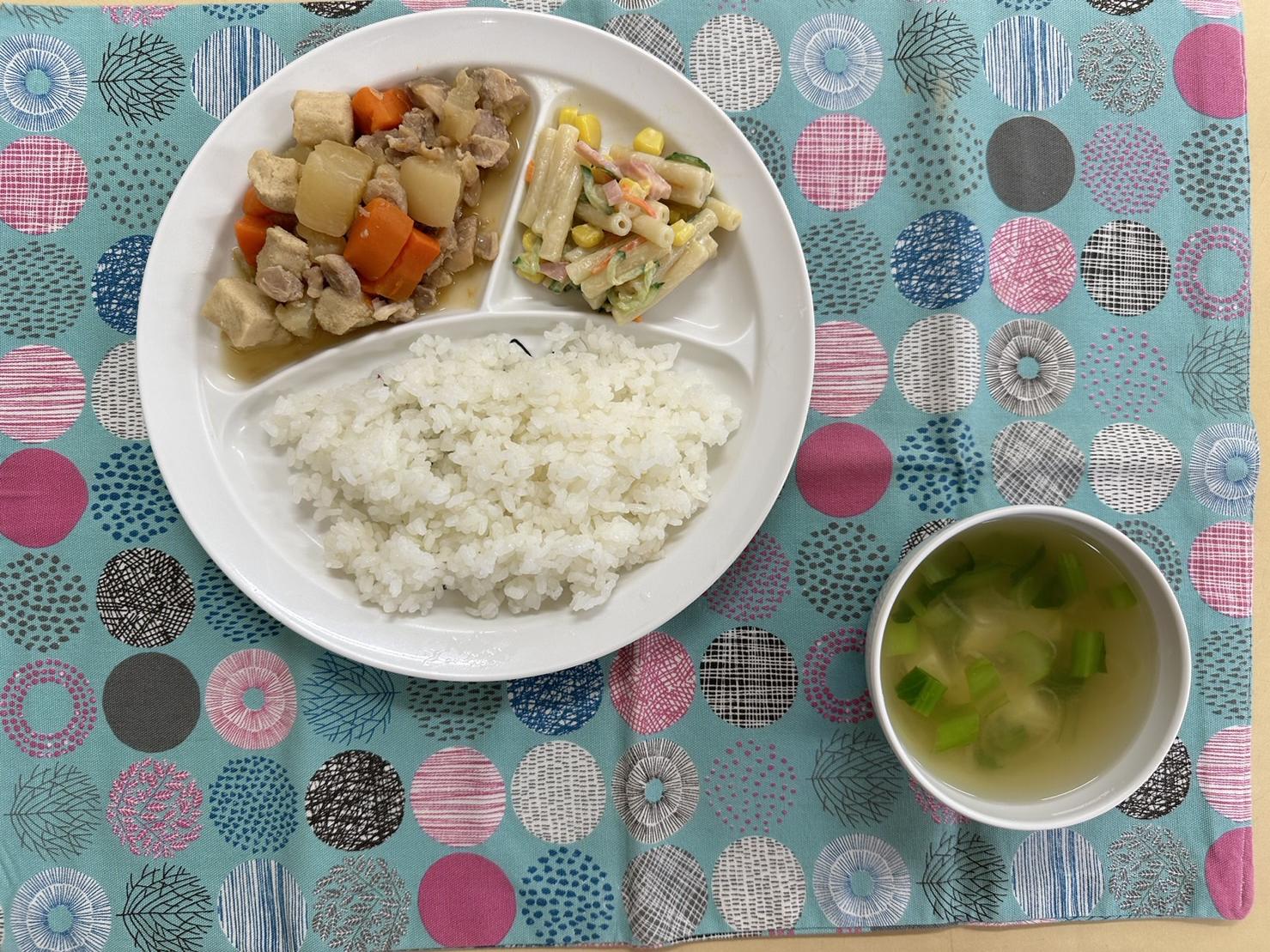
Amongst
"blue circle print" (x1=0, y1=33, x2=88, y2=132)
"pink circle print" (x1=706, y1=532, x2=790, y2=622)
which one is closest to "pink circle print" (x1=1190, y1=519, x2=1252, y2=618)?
"pink circle print" (x1=706, y1=532, x2=790, y2=622)

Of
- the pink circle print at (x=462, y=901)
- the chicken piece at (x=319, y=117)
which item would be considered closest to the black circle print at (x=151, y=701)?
the pink circle print at (x=462, y=901)

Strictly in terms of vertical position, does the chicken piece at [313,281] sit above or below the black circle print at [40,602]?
above

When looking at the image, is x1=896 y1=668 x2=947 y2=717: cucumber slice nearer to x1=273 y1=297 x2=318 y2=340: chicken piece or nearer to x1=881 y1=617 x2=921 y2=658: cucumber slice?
x1=881 y1=617 x2=921 y2=658: cucumber slice

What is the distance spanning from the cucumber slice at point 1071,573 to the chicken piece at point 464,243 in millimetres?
1638

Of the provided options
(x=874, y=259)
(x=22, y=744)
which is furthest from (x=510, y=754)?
(x=874, y=259)

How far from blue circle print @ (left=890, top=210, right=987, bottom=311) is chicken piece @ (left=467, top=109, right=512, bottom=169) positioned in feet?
3.53

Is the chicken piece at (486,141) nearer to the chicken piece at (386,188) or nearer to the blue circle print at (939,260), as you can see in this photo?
the chicken piece at (386,188)

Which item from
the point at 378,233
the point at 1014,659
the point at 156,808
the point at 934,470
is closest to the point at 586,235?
the point at 378,233

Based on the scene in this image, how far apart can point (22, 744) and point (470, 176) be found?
6.41 feet

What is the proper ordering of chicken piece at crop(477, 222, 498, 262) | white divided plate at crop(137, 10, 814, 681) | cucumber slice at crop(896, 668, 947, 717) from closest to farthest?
1. cucumber slice at crop(896, 668, 947, 717)
2. white divided plate at crop(137, 10, 814, 681)
3. chicken piece at crop(477, 222, 498, 262)

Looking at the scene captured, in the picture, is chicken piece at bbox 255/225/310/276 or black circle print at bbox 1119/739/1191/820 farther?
black circle print at bbox 1119/739/1191/820

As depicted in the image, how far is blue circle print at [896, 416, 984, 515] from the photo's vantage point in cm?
230

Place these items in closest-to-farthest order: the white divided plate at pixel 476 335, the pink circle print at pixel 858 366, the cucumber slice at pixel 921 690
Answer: the cucumber slice at pixel 921 690
the white divided plate at pixel 476 335
the pink circle print at pixel 858 366

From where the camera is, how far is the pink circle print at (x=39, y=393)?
232 cm
